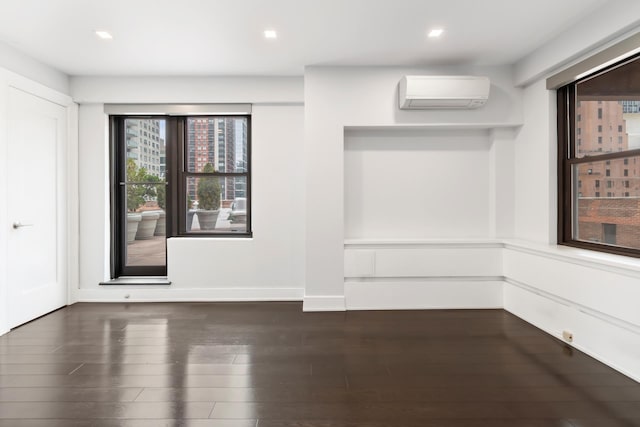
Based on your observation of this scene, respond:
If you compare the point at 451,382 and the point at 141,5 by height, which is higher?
the point at 141,5

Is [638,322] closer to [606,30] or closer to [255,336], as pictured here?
[606,30]

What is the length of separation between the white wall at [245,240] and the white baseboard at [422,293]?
2.49 ft

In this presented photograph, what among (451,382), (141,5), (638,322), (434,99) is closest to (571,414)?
(451,382)

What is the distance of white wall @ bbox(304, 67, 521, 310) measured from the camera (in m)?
3.97

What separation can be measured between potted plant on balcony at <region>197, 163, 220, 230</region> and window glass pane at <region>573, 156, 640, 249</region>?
12.2ft

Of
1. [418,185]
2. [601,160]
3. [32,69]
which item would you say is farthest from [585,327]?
[32,69]

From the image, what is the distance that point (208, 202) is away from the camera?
15.0ft

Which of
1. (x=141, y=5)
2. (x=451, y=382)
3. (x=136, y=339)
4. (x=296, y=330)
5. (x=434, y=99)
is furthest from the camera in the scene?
(x=434, y=99)

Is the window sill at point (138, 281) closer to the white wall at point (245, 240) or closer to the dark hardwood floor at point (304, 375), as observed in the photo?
the white wall at point (245, 240)

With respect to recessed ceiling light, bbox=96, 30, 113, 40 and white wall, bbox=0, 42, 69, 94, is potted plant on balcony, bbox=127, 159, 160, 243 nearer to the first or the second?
white wall, bbox=0, 42, 69, 94

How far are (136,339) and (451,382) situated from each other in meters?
2.48

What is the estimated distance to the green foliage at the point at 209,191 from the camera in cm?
455

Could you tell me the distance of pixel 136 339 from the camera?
3176 millimetres

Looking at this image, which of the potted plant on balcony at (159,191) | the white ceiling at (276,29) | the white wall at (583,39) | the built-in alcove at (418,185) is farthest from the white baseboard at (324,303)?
the white wall at (583,39)
